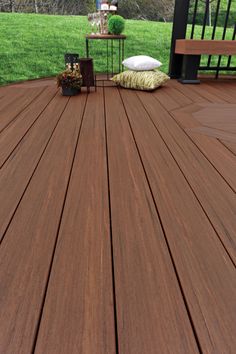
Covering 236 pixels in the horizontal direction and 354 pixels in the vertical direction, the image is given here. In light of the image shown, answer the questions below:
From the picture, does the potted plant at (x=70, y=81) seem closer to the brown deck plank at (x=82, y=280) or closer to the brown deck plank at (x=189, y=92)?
the brown deck plank at (x=189, y=92)

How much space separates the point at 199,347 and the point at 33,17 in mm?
6314

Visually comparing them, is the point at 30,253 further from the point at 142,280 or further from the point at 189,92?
the point at 189,92

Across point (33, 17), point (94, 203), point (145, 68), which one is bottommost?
point (94, 203)

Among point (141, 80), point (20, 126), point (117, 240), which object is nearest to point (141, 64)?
point (141, 80)

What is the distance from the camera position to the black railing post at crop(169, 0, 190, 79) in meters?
3.20

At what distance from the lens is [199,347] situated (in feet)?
1.80

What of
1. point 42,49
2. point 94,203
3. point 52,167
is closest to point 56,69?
point 42,49

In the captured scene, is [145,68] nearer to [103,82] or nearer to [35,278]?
[103,82]

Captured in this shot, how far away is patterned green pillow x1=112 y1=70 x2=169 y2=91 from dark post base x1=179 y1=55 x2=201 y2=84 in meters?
0.49

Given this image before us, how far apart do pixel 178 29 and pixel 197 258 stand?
3314 millimetres

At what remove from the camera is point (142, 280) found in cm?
70

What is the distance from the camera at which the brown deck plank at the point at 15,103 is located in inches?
78.4

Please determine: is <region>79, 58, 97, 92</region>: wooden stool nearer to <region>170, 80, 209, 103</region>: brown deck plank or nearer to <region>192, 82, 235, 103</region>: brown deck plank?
<region>170, 80, 209, 103</region>: brown deck plank

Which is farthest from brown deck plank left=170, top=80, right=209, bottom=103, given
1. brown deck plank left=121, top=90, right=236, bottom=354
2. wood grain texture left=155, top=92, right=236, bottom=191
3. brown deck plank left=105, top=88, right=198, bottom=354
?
brown deck plank left=105, top=88, right=198, bottom=354
